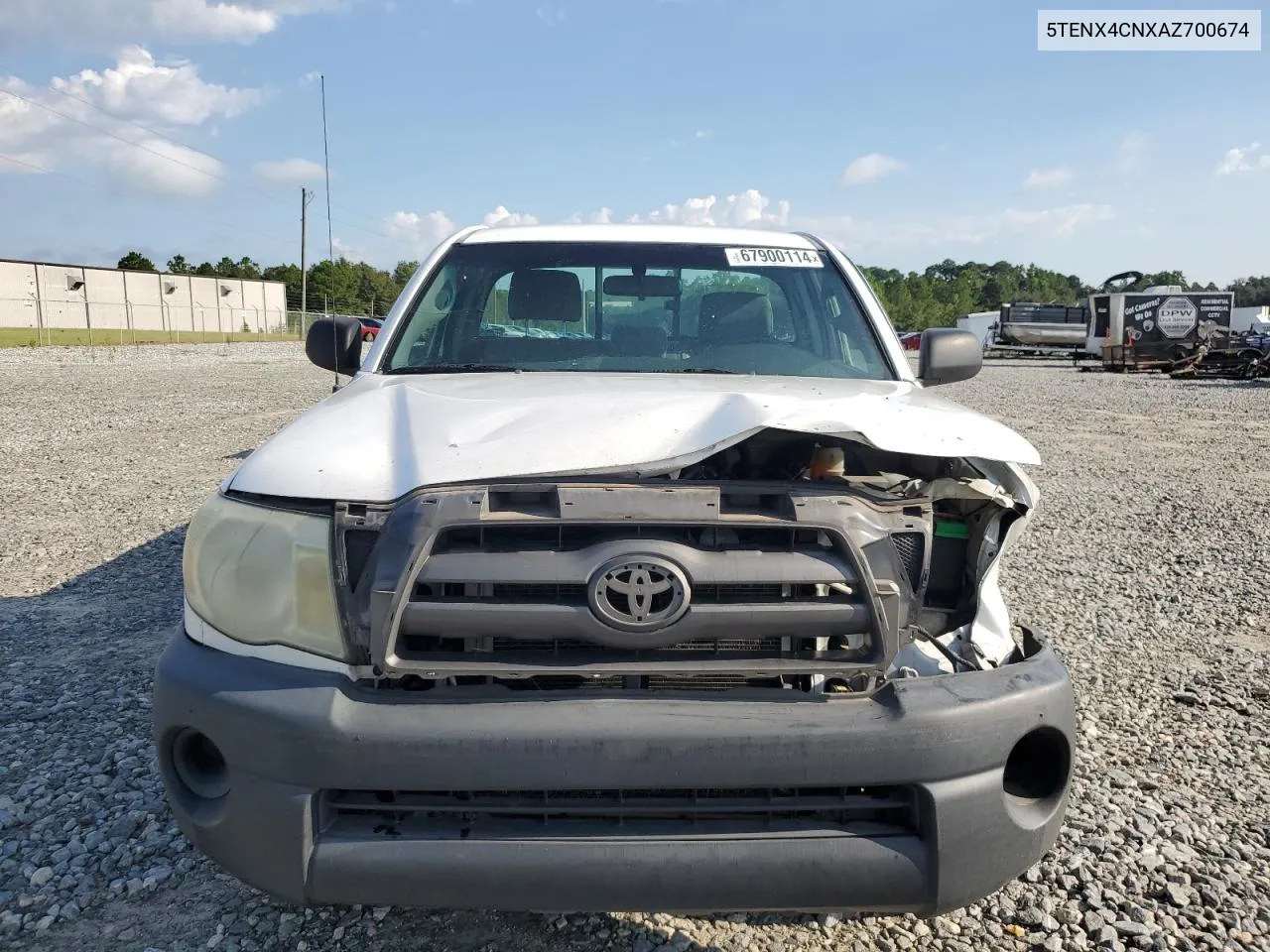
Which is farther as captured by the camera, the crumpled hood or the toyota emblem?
the crumpled hood

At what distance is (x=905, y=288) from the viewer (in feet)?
298

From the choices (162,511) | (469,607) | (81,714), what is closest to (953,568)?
(469,607)

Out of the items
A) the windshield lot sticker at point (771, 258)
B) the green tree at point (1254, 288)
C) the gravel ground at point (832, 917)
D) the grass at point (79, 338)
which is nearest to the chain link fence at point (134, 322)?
the grass at point (79, 338)

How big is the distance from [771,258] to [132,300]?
7273cm

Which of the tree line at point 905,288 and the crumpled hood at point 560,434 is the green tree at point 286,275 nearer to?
the tree line at point 905,288

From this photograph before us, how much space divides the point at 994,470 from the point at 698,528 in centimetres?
83

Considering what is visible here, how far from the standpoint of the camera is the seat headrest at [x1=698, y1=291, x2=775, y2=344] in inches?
141

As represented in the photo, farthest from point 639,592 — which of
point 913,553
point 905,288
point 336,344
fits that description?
point 905,288

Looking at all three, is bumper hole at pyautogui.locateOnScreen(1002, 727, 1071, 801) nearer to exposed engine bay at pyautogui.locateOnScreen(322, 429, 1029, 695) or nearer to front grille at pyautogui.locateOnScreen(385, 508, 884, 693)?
exposed engine bay at pyautogui.locateOnScreen(322, 429, 1029, 695)

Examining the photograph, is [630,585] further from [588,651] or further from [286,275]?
[286,275]

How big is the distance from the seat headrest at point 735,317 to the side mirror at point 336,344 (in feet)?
4.55

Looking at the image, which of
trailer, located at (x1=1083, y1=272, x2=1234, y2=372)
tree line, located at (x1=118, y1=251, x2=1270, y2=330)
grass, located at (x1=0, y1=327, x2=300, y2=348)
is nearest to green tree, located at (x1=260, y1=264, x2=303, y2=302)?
tree line, located at (x1=118, y1=251, x2=1270, y2=330)

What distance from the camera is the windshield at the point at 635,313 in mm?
3436

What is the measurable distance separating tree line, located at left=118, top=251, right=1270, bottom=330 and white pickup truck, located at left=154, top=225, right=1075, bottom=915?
70.1 m
